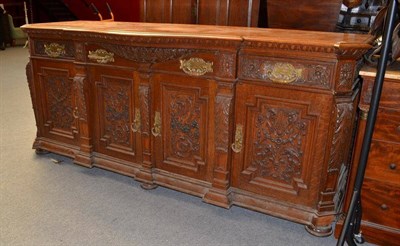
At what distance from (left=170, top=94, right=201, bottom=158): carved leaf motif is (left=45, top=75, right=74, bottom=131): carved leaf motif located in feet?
2.52

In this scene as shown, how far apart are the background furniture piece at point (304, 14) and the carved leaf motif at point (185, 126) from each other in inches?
40.8

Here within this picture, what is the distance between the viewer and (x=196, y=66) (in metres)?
1.75

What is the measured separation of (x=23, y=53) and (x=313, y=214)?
6.36 m

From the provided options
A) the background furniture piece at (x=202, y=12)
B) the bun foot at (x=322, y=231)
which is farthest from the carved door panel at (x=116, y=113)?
the bun foot at (x=322, y=231)

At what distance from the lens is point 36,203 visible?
192cm

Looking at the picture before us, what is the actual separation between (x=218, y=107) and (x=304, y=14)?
1068 millimetres

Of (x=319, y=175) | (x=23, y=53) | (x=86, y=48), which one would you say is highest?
(x=86, y=48)

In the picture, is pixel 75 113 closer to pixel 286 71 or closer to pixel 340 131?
pixel 286 71

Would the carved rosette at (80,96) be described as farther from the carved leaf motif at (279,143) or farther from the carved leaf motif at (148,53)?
the carved leaf motif at (279,143)

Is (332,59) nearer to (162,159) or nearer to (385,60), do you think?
(385,60)

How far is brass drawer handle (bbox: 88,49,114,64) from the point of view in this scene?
1989 mm

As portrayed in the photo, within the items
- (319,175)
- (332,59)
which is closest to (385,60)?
(332,59)

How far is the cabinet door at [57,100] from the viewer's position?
2.23m

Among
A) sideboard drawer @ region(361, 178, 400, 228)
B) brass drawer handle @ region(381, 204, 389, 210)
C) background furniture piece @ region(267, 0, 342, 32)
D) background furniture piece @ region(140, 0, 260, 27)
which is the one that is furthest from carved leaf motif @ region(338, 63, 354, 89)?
background furniture piece @ region(140, 0, 260, 27)
